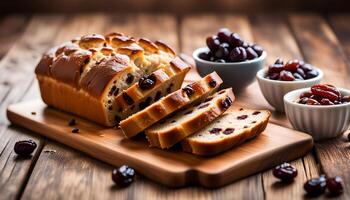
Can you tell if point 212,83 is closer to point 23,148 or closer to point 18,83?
point 23,148

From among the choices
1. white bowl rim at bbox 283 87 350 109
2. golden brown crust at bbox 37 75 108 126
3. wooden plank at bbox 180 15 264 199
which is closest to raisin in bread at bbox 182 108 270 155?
white bowl rim at bbox 283 87 350 109

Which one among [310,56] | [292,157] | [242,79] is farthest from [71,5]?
[292,157]

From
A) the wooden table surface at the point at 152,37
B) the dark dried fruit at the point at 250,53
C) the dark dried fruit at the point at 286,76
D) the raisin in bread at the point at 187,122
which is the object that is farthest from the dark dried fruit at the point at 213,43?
the raisin in bread at the point at 187,122

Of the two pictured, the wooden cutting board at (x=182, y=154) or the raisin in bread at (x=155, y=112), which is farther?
the raisin in bread at (x=155, y=112)

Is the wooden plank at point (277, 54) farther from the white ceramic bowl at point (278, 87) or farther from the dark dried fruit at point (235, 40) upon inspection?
the dark dried fruit at point (235, 40)

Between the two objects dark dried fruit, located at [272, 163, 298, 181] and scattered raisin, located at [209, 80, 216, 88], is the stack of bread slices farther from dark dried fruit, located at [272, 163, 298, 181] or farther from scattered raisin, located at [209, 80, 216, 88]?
dark dried fruit, located at [272, 163, 298, 181]
